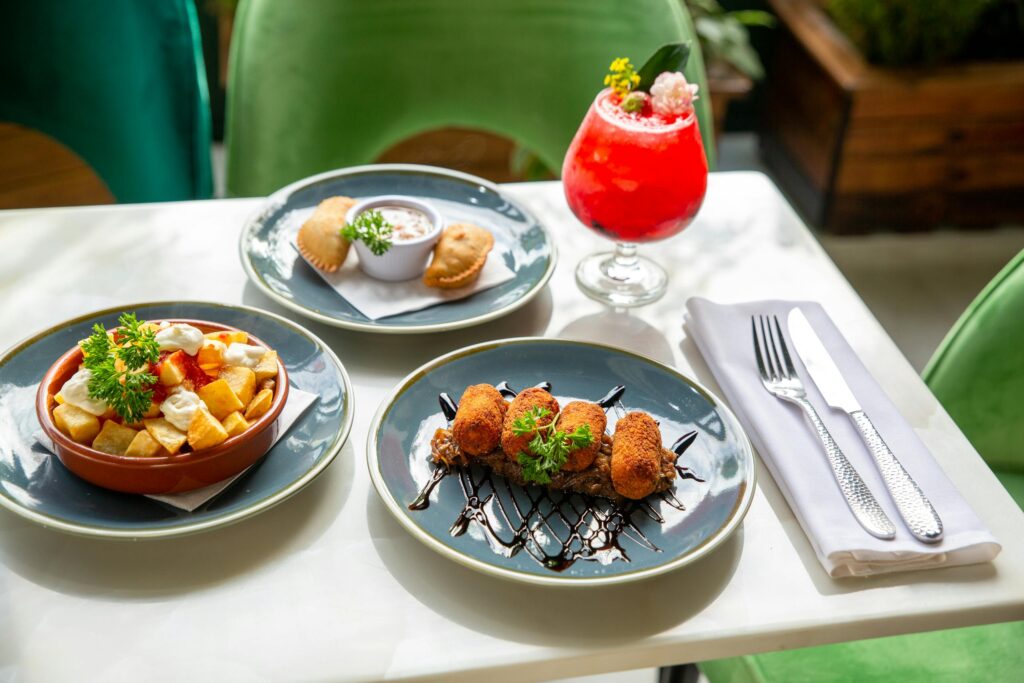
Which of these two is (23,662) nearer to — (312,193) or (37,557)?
(37,557)

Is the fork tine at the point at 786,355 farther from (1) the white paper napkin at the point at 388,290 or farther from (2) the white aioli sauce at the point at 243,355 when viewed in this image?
(2) the white aioli sauce at the point at 243,355

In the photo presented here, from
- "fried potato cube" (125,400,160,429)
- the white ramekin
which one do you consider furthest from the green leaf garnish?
"fried potato cube" (125,400,160,429)

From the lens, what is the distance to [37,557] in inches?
34.5

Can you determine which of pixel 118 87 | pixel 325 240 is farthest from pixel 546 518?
pixel 118 87

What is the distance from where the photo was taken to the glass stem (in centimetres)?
128

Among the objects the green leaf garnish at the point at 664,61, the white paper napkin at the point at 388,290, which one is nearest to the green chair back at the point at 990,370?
the green leaf garnish at the point at 664,61

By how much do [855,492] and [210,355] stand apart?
24.0 inches

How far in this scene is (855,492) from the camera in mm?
950

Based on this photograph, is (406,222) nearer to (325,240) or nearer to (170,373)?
(325,240)

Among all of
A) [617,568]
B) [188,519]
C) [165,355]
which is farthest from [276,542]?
[617,568]

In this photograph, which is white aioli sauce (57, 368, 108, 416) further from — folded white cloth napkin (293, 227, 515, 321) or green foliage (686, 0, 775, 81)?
green foliage (686, 0, 775, 81)

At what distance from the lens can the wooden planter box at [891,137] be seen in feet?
9.68

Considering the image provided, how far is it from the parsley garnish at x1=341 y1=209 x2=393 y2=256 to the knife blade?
1.57 feet

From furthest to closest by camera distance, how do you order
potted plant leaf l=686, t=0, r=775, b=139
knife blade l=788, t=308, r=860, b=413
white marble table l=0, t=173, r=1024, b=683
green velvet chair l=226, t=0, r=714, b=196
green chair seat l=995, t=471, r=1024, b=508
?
potted plant leaf l=686, t=0, r=775, b=139
green velvet chair l=226, t=0, r=714, b=196
green chair seat l=995, t=471, r=1024, b=508
knife blade l=788, t=308, r=860, b=413
white marble table l=0, t=173, r=1024, b=683
